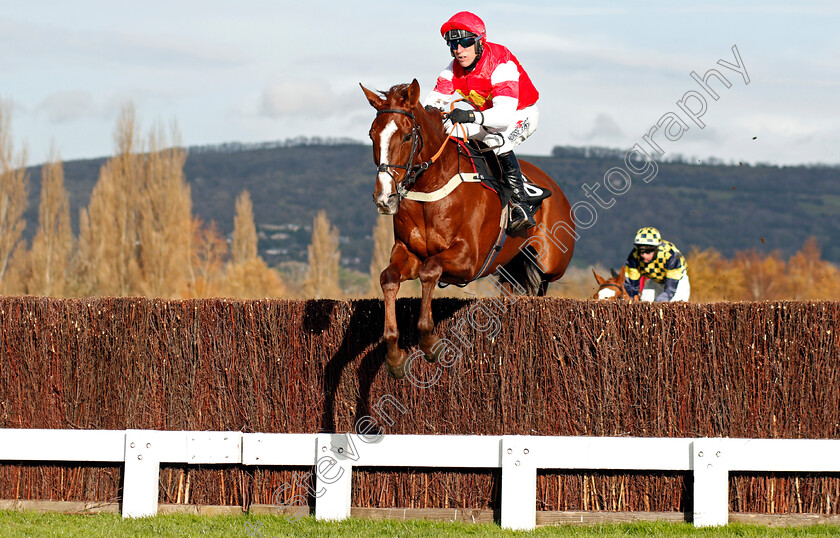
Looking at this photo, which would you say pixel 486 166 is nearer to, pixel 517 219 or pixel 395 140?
pixel 517 219

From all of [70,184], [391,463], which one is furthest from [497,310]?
[70,184]

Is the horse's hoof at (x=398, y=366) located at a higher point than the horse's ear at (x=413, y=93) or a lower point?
lower

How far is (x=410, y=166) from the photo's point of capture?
237 inches

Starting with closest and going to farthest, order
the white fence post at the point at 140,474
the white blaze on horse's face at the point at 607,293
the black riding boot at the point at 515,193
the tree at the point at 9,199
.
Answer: the white fence post at the point at 140,474
the black riding boot at the point at 515,193
the white blaze on horse's face at the point at 607,293
the tree at the point at 9,199

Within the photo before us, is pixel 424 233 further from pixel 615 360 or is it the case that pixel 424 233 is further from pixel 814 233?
pixel 814 233

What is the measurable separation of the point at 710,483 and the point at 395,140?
3096 millimetres

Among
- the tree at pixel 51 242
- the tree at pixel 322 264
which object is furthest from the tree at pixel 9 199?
the tree at pixel 322 264

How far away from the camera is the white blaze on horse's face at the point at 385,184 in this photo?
5.68 m

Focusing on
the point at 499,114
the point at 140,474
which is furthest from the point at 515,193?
the point at 140,474

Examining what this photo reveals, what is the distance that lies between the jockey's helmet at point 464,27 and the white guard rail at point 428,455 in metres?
2.86

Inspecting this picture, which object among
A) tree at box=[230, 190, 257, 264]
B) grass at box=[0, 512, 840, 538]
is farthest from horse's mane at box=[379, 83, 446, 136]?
tree at box=[230, 190, 257, 264]

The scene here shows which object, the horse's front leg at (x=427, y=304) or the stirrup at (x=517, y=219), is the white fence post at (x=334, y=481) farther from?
the stirrup at (x=517, y=219)

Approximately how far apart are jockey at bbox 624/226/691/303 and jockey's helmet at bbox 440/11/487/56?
10.8ft

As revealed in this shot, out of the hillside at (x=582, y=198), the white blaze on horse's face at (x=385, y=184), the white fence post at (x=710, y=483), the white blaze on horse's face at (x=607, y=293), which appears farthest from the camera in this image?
the hillside at (x=582, y=198)
